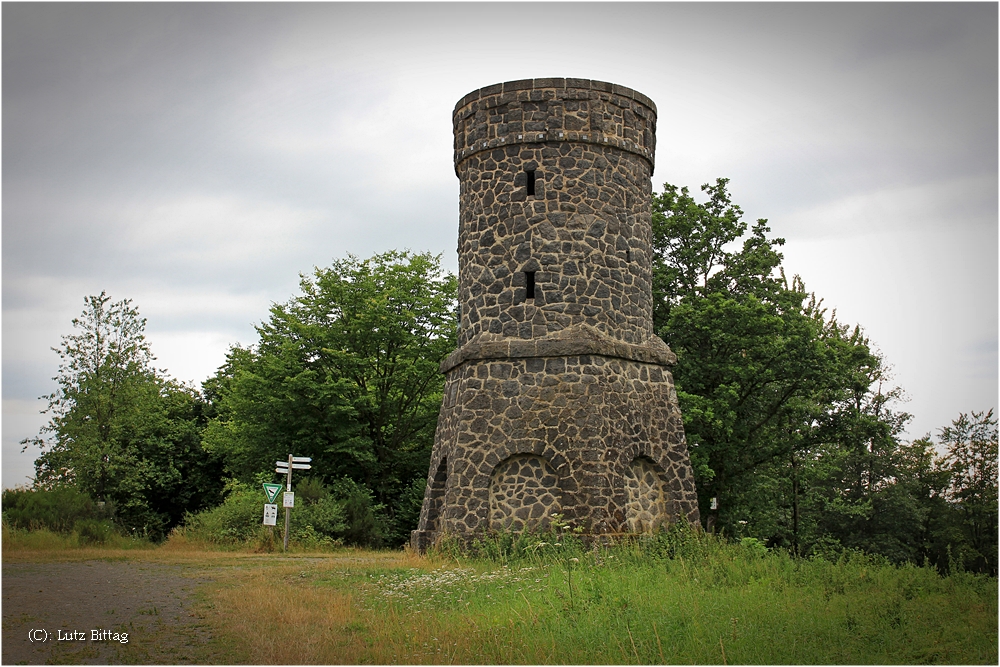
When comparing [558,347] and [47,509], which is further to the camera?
[47,509]

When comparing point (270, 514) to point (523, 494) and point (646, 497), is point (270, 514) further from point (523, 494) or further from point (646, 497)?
point (646, 497)

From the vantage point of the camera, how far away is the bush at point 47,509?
21.0 m

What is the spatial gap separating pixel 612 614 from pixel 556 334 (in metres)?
7.92

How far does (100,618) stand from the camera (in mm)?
10258

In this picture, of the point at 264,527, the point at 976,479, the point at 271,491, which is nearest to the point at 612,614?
the point at 271,491

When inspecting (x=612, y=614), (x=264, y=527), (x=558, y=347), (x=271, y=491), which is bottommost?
(x=612, y=614)

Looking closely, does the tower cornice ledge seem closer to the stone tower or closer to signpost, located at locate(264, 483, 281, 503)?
the stone tower

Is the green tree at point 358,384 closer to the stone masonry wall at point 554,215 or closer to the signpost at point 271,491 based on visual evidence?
the signpost at point 271,491

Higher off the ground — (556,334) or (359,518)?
(556,334)

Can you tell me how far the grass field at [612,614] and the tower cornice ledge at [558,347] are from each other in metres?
3.97

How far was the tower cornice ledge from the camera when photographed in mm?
16828

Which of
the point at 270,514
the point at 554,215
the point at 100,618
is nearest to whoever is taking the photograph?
the point at 100,618

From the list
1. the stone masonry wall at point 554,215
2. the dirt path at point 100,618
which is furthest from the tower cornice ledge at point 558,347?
the dirt path at point 100,618

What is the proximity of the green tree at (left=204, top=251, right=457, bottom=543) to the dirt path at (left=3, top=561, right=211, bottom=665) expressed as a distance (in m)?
12.9
